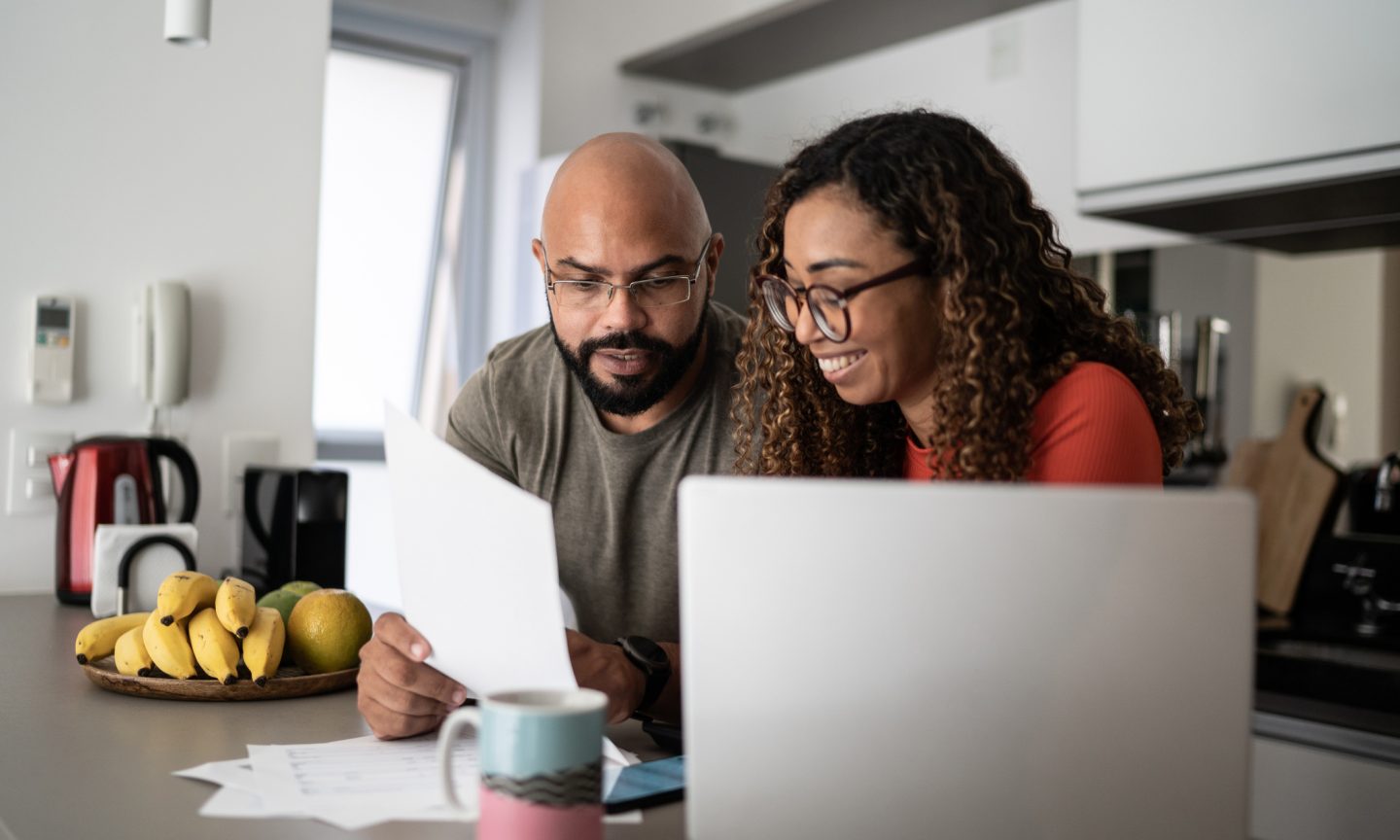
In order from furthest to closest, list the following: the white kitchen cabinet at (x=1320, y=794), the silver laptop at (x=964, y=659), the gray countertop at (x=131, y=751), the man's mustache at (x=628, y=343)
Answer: the white kitchen cabinet at (x=1320, y=794), the man's mustache at (x=628, y=343), the gray countertop at (x=131, y=751), the silver laptop at (x=964, y=659)

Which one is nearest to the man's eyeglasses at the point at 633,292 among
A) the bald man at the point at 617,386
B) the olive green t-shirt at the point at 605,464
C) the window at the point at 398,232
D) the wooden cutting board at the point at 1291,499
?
the bald man at the point at 617,386

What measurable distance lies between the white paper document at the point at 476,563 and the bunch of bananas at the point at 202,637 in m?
0.43

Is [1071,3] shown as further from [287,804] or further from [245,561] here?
[287,804]

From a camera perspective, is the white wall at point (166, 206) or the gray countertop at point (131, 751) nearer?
the gray countertop at point (131, 751)

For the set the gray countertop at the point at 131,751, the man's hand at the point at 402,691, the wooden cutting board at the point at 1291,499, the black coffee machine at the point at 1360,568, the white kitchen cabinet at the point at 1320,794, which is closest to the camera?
the gray countertop at the point at 131,751

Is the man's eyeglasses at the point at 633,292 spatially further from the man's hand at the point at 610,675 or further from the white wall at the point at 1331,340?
the white wall at the point at 1331,340

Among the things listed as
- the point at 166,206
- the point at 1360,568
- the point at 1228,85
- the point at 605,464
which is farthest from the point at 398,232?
the point at 1360,568

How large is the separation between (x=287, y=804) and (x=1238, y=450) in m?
2.15

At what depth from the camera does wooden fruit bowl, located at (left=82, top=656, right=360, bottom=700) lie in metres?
1.22

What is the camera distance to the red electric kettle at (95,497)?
1885mm

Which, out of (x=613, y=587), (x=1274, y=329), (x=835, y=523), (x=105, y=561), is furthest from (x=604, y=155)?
(x=1274, y=329)

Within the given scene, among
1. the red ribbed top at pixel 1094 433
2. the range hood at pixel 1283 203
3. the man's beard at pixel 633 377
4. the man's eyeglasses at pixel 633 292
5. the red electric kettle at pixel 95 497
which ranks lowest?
the red electric kettle at pixel 95 497

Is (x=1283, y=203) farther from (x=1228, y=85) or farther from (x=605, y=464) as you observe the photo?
(x=605, y=464)

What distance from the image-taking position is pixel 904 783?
2.13 feet
